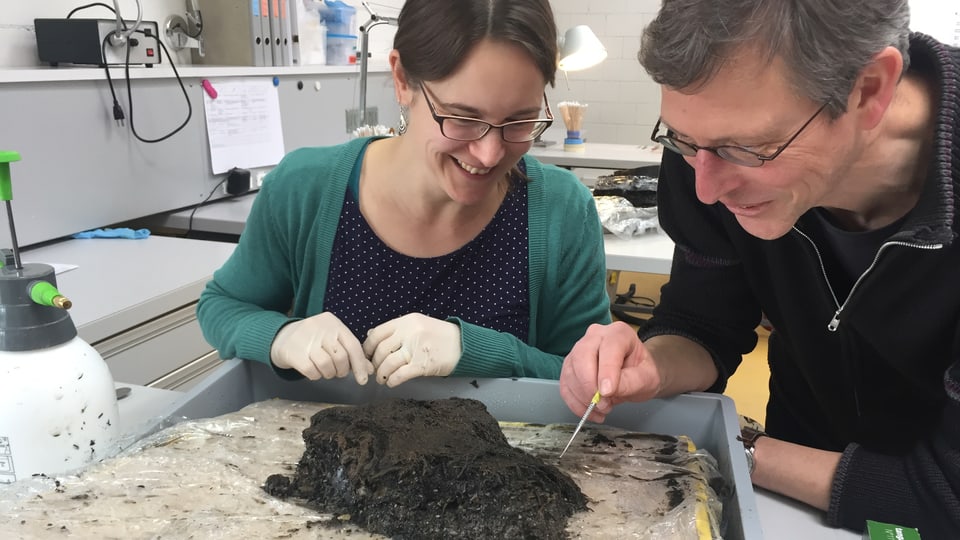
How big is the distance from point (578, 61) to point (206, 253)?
1.78 m

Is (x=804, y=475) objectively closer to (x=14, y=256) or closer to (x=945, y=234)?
(x=945, y=234)

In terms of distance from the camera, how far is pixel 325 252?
1189mm

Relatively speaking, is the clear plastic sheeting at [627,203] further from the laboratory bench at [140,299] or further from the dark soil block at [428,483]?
the dark soil block at [428,483]

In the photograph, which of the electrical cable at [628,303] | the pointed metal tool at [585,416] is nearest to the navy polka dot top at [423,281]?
the pointed metal tool at [585,416]

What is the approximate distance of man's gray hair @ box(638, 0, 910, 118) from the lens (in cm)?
68

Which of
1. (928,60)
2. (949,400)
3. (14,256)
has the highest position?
(928,60)

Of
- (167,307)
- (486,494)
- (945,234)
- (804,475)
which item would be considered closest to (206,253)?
(167,307)

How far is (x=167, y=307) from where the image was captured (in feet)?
5.04

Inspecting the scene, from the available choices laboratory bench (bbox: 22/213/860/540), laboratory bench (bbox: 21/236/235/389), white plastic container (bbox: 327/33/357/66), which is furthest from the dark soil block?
white plastic container (bbox: 327/33/357/66)

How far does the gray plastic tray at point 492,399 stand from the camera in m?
0.90

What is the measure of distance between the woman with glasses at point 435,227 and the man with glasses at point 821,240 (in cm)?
18

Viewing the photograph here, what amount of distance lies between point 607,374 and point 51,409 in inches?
24.1

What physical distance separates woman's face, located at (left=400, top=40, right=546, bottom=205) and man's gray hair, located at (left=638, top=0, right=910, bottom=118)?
330mm

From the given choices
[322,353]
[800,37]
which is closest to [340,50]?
[322,353]
